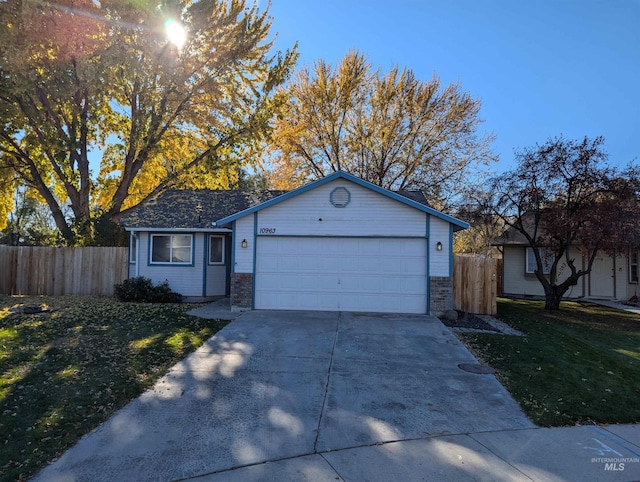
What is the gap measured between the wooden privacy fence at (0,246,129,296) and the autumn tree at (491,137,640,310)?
15.2 meters

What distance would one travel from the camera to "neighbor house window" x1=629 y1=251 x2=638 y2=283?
18.2 meters

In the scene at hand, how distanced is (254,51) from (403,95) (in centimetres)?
900

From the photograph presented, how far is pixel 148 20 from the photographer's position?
1599 cm

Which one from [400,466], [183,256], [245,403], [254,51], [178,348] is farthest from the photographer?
[254,51]

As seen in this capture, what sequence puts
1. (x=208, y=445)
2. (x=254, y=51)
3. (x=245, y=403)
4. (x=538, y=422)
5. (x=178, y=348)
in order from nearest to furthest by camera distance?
(x=208, y=445)
(x=538, y=422)
(x=245, y=403)
(x=178, y=348)
(x=254, y=51)

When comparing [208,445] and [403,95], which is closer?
[208,445]

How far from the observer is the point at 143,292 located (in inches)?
555

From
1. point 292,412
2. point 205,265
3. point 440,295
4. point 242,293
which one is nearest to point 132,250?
point 205,265

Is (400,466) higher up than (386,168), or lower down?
lower down

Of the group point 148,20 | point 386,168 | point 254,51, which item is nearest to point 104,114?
point 148,20

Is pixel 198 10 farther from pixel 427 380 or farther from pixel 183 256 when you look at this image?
pixel 427 380

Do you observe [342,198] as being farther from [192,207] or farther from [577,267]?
[577,267]

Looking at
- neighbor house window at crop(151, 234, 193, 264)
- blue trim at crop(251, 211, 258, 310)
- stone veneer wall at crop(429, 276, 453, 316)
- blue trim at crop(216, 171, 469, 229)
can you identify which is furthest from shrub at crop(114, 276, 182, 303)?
stone veneer wall at crop(429, 276, 453, 316)
